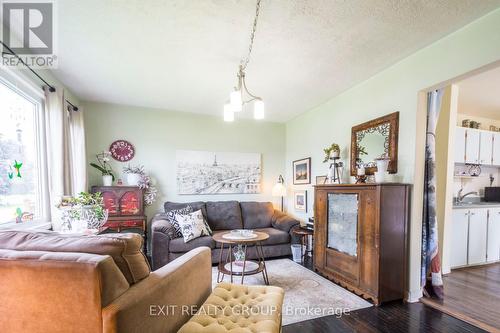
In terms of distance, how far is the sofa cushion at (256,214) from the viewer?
4.20m

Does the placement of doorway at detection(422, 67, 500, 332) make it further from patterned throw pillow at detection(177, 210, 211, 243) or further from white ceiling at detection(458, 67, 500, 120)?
patterned throw pillow at detection(177, 210, 211, 243)

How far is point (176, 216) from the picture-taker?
3473 mm

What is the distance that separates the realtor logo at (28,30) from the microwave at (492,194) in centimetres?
637

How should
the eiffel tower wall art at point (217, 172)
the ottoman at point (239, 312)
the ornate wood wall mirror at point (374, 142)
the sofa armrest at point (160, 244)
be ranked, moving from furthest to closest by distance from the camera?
the eiffel tower wall art at point (217, 172), the sofa armrest at point (160, 244), the ornate wood wall mirror at point (374, 142), the ottoman at point (239, 312)

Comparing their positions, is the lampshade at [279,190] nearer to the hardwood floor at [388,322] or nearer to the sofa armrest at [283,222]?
the sofa armrest at [283,222]

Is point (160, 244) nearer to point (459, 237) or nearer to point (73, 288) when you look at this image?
point (73, 288)

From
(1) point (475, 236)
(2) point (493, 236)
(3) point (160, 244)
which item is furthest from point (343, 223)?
(2) point (493, 236)

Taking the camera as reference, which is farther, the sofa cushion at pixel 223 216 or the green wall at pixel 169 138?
the sofa cushion at pixel 223 216

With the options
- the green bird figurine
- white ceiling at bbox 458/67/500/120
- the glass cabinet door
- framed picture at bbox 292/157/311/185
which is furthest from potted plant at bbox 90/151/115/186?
white ceiling at bbox 458/67/500/120

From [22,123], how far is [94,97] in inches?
58.5

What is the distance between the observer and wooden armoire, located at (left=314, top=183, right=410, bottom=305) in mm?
2271

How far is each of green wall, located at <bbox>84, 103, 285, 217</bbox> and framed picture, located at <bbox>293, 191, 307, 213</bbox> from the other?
55 cm

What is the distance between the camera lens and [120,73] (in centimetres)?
282

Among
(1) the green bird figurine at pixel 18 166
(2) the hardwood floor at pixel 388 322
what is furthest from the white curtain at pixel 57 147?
(2) the hardwood floor at pixel 388 322
